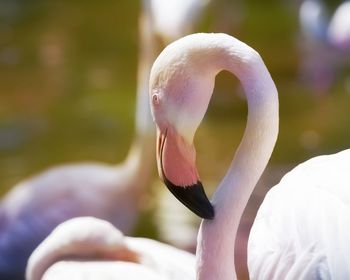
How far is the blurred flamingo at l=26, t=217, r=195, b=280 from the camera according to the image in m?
2.72

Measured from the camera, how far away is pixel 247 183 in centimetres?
225

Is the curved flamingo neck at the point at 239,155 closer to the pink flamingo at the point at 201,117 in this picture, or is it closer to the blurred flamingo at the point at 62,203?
the pink flamingo at the point at 201,117

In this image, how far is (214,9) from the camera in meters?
8.49

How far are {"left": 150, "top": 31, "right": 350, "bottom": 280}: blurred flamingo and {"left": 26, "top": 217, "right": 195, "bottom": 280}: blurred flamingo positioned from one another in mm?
414

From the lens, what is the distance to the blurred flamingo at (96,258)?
2725 millimetres

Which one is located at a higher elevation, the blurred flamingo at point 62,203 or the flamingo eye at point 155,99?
the flamingo eye at point 155,99

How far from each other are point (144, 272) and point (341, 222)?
2.02 ft

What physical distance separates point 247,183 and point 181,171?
164 mm

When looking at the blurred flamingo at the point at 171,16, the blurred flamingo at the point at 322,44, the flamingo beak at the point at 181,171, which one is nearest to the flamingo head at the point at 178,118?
the flamingo beak at the point at 181,171

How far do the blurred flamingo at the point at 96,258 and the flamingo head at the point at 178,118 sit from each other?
560mm

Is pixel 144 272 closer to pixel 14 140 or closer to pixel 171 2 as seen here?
pixel 171 2

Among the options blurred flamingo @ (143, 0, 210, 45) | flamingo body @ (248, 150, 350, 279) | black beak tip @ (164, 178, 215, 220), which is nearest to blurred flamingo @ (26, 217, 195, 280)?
flamingo body @ (248, 150, 350, 279)

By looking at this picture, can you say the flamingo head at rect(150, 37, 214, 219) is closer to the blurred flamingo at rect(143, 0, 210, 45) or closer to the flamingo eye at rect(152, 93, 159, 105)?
the flamingo eye at rect(152, 93, 159, 105)

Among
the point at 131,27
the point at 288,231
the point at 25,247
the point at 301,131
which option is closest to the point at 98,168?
the point at 25,247
